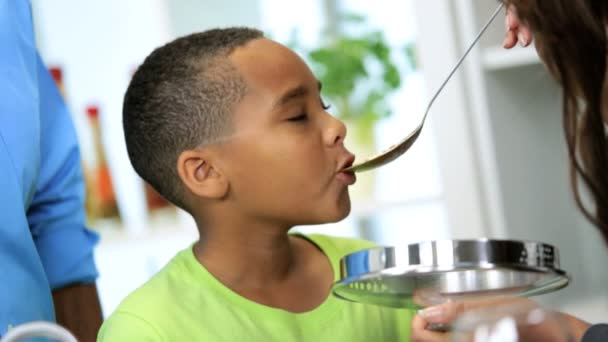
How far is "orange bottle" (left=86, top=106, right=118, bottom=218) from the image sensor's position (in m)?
2.46

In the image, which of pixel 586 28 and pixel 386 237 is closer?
pixel 586 28

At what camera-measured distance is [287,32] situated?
253cm

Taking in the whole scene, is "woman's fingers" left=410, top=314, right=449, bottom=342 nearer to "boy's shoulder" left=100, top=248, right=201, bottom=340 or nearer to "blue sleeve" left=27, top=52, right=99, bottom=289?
"boy's shoulder" left=100, top=248, right=201, bottom=340

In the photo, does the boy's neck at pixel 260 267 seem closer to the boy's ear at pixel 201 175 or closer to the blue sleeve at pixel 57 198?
the boy's ear at pixel 201 175

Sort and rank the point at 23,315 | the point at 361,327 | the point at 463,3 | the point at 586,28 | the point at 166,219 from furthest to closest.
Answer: the point at 166,219 → the point at 463,3 → the point at 361,327 → the point at 23,315 → the point at 586,28

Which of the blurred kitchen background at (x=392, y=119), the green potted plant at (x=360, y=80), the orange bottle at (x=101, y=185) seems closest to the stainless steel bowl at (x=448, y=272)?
the blurred kitchen background at (x=392, y=119)

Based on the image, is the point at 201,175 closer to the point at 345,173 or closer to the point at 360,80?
the point at 345,173

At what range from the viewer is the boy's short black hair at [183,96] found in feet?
4.14

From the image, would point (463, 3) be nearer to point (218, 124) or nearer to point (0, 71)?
point (218, 124)

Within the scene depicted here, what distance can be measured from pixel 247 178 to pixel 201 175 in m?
0.06

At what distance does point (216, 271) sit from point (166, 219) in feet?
4.16

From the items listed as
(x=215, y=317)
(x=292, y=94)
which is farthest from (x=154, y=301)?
(x=292, y=94)

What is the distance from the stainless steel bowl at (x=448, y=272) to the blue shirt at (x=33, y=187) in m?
0.36

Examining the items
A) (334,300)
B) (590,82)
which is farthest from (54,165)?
(590,82)
